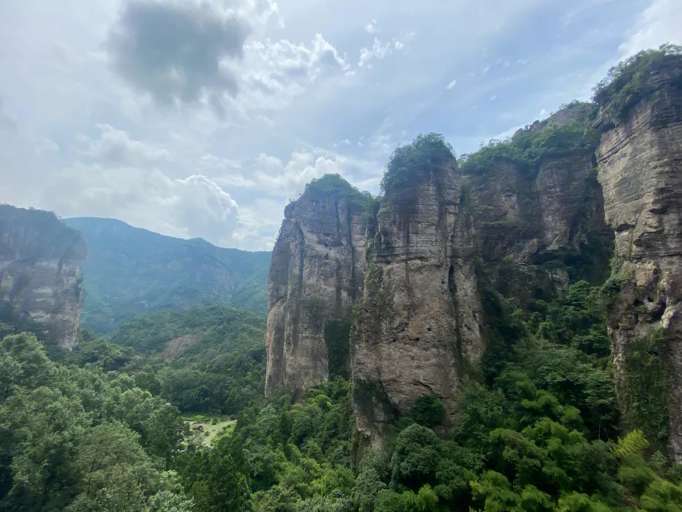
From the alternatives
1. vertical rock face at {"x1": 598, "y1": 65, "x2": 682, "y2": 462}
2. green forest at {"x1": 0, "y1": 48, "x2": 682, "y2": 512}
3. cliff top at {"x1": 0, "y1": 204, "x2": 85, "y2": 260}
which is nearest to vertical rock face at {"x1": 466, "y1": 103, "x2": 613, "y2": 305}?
green forest at {"x1": 0, "y1": 48, "x2": 682, "y2": 512}

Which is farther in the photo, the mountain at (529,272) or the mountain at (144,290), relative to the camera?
the mountain at (144,290)

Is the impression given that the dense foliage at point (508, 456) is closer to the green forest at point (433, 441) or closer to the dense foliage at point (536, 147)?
the green forest at point (433, 441)

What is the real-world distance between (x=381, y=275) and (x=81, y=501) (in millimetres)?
16542

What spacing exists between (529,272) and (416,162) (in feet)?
44.3

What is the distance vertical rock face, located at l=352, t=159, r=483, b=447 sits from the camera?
18719 millimetres

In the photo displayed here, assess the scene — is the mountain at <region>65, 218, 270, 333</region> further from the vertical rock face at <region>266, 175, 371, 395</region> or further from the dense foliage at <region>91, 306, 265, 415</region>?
the vertical rock face at <region>266, 175, 371, 395</region>

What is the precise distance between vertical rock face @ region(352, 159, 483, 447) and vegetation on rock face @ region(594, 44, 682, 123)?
865 centimetres

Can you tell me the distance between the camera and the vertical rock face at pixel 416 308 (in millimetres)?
18719

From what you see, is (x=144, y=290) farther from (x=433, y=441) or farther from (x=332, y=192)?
(x=433, y=441)

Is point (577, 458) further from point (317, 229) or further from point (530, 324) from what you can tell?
point (317, 229)

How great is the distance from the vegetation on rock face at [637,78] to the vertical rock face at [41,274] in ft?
240

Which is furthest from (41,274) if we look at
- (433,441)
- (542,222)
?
(542,222)

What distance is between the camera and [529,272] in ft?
90.5

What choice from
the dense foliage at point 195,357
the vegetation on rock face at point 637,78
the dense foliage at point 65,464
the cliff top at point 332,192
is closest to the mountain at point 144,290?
the dense foliage at point 195,357
